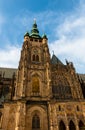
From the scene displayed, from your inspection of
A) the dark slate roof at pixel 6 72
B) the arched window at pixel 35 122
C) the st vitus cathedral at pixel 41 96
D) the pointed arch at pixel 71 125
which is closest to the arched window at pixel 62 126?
the st vitus cathedral at pixel 41 96

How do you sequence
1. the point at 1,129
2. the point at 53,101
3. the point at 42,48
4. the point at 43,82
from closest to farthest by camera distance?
the point at 1,129, the point at 53,101, the point at 43,82, the point at 42,48

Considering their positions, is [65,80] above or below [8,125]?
above

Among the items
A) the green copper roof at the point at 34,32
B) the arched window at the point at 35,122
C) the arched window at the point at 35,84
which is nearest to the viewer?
the arched window at the point at 35,122

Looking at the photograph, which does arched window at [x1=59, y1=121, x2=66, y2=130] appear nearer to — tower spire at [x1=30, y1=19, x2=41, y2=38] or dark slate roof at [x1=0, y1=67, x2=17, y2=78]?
dark slate roof at [x1=0, y1=67, x2=17, y2=78]

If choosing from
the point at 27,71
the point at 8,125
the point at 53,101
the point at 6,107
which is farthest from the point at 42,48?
the point at 8,125

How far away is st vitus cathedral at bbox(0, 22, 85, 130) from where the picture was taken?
24.7m

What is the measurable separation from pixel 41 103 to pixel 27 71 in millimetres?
7524

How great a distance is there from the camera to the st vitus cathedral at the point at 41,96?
2466cm

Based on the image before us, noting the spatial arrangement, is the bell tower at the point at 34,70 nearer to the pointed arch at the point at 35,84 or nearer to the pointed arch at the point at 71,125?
the pointed arch at the point at 35,84

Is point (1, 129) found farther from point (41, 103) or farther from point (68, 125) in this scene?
point (68, 125)

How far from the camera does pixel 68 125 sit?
81.7 feet

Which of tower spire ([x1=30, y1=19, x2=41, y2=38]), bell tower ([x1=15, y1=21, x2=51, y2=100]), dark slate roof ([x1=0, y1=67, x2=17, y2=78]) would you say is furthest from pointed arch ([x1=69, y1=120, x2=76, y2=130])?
tower spire ([x1=30, y1=19, x2=41, y2=38])

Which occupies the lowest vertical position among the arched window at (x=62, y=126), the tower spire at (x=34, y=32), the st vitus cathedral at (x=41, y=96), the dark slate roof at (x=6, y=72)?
the arched window at (x=62, y=126)

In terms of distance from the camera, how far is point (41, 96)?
2780 centimetres
